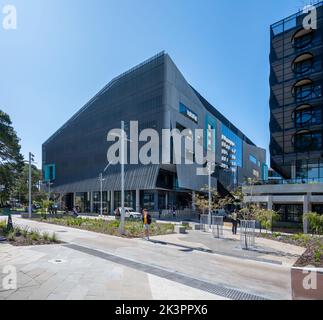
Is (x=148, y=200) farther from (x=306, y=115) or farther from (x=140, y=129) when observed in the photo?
(x=306, y=115)

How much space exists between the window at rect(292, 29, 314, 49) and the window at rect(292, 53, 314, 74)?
1393 millimetres

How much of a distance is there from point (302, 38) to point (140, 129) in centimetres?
2894

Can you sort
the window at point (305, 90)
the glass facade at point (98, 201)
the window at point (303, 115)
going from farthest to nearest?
the glass facade at point (98, 201)
the window at point (303, 115)
the window at point (305, 90)

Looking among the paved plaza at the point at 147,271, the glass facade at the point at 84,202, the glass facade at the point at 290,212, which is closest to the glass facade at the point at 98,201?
the glass facade at the point at 84,202

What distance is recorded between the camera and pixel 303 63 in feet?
131

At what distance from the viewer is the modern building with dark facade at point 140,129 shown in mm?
52750

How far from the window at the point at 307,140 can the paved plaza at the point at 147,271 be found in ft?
89.3

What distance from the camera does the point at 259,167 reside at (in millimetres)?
109375

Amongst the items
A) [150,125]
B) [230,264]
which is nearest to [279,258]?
[230,264]

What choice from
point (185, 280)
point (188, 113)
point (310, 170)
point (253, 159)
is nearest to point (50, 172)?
point (188, 113)

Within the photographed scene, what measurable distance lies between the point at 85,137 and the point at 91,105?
7.31 m

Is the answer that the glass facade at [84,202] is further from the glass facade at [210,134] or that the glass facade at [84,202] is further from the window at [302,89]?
the window at [302,89]

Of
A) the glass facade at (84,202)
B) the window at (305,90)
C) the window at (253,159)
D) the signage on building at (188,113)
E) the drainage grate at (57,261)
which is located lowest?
the glass facade at (84,202)

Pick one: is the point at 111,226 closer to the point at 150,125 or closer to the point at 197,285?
the point at 197,285
